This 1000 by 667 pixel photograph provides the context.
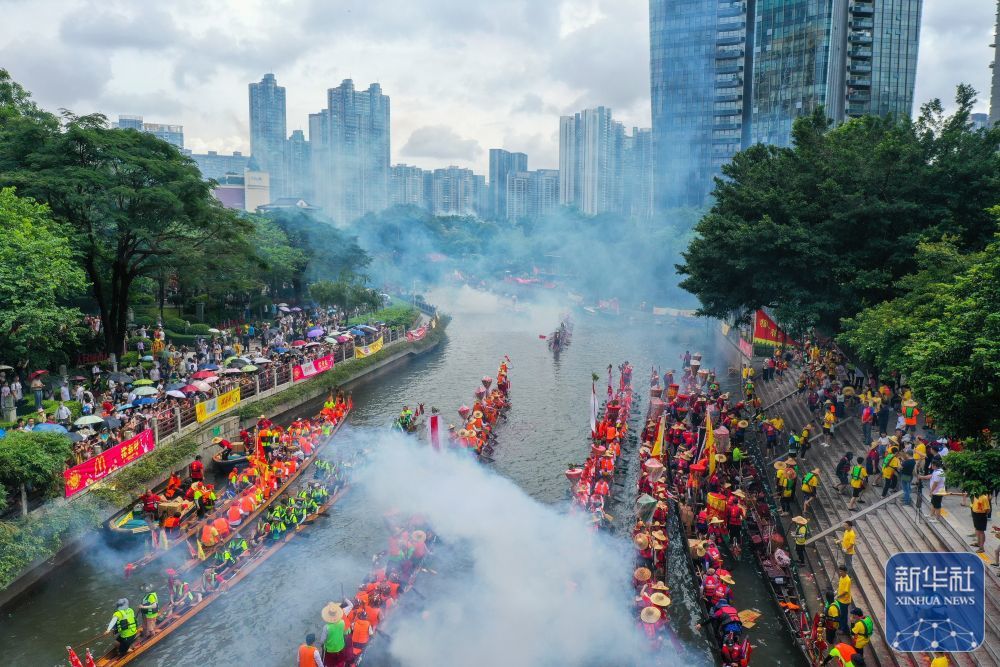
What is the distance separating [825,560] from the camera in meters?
16.0

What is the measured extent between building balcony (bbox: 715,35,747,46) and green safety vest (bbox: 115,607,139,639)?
96.3m

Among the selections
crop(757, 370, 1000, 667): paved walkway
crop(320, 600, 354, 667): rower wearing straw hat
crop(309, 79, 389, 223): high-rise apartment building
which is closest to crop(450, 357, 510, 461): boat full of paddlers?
crop(757, 370, 1000, 667): paved walkway

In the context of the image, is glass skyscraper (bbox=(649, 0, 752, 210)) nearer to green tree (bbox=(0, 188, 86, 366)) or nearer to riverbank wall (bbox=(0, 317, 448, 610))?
riverbank wall (bbox=(0, 317, 448, 610))

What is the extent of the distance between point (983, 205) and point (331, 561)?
23794mm

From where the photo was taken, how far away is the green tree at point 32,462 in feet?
50.3

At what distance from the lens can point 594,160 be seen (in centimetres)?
15412

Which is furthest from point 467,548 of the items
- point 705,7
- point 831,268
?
point 705,7

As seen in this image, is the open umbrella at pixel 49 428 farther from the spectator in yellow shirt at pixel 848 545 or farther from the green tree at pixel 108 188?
the spectator in yellow shirt at pixel 848 545

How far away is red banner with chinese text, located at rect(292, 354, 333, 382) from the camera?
3275 cm

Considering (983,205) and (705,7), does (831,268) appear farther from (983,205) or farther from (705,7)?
(705,7)

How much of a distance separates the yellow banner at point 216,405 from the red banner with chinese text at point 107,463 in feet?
9.85

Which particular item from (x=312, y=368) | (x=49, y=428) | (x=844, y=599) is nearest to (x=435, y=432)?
(x=49, y=428)

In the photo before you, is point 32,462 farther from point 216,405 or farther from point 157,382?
point 157,382

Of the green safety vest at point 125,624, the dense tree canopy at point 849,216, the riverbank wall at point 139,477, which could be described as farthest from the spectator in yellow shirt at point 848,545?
the riverbank wall at point 139,477
